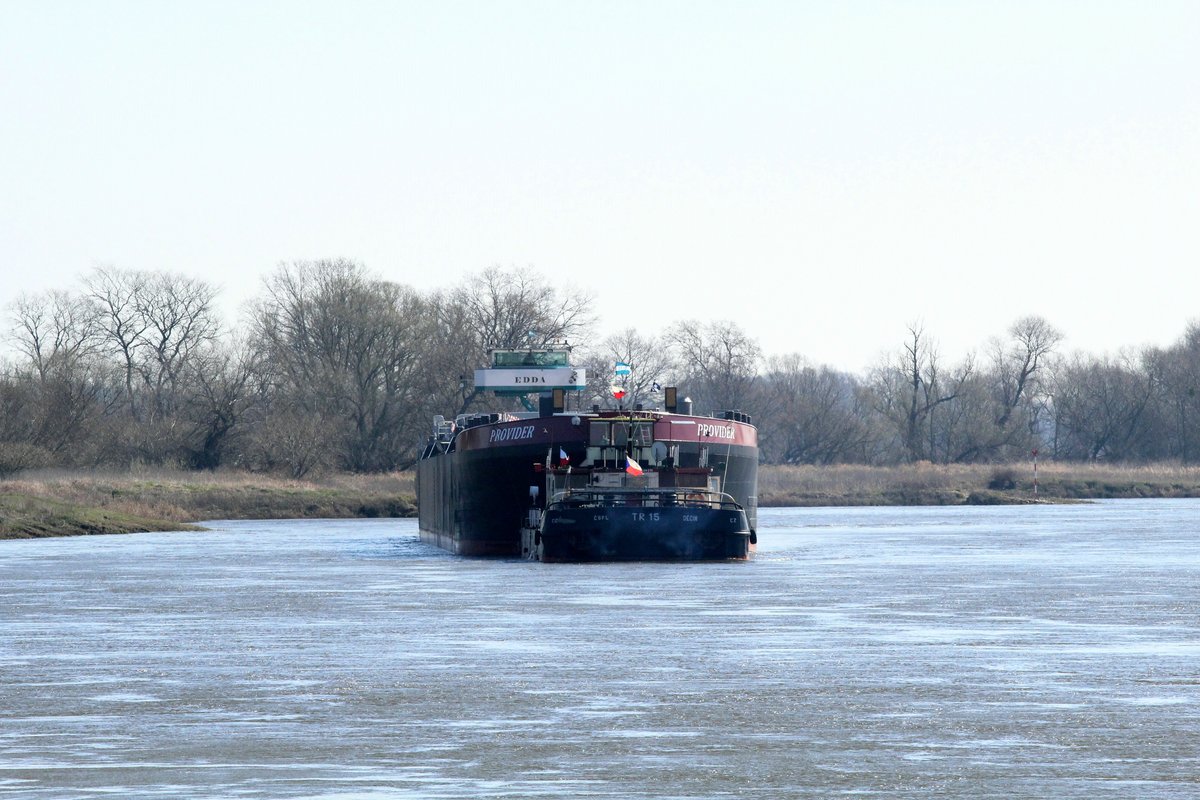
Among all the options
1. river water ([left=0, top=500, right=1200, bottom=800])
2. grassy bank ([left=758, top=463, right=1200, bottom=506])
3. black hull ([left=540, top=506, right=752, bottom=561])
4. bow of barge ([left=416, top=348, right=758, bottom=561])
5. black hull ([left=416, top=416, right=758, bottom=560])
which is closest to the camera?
river water ([left=0, top=500, right=1200, bottom=800])

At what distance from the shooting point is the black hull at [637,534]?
139 ft

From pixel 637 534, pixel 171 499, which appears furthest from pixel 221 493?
pixel 637 534

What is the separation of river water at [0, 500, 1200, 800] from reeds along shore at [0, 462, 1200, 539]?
85.4 ft

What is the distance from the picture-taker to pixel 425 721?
16.7m

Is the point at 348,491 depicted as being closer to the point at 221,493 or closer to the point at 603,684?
the point at 221,493

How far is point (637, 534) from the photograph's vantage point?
42.5 meters

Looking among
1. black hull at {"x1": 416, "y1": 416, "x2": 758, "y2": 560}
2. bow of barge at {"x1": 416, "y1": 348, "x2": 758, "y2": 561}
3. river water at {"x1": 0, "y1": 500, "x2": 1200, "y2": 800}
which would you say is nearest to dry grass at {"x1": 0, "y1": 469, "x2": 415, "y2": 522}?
bow of barge at {"x1": 416, "y1": 348, "x2": 758, "y2": 561}

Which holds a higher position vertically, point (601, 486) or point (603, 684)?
point (601, 486)

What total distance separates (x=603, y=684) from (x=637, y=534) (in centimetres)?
2323

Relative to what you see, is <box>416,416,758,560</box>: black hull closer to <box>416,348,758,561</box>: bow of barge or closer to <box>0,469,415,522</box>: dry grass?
<box>416,348,758,561</box>: bow of barge

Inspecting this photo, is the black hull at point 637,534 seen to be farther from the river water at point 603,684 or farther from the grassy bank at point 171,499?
the grassy bank at point 171,499

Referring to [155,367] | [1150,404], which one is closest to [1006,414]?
[1150,404]

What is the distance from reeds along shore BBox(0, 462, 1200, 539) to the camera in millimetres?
65062

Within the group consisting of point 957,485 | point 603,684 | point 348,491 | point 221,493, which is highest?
point 957,485
